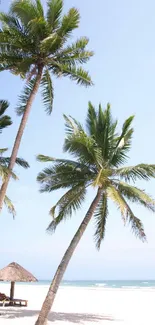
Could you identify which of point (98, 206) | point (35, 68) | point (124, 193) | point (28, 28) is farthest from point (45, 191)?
point (28, 28)

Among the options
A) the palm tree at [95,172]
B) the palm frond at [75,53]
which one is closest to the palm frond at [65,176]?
the palm tree at [95,172]

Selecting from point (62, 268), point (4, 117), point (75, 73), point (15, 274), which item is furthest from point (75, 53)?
point (15, 274)

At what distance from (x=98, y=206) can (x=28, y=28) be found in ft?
22.8

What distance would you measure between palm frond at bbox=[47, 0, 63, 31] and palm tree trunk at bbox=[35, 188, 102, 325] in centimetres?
607

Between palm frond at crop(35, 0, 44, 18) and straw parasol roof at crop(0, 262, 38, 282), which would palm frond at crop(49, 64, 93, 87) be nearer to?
palm frond at crop(35, 0, 44, 18)

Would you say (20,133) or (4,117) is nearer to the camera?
(20,133)

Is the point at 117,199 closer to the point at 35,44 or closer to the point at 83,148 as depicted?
the point at 83,148

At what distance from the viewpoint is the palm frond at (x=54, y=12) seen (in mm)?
12938

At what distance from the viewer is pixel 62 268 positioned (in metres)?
11.9

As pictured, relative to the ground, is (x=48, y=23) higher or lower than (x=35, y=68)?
higher

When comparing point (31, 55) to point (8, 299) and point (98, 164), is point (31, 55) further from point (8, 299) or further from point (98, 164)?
point (8, 299)

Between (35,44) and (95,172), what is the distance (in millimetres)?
4976

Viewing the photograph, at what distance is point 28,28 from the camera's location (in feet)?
41.7

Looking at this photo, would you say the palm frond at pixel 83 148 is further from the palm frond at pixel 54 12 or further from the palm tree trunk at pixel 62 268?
the palm frond at pixel 54 12
